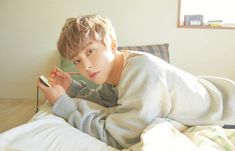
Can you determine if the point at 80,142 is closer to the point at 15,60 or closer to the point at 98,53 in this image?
the point at 98,53

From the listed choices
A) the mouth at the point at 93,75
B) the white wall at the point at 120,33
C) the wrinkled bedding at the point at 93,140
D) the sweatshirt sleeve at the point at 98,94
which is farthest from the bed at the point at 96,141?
the white wall at the point at 120,33

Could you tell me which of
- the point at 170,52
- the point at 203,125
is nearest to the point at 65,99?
the point at 203,125

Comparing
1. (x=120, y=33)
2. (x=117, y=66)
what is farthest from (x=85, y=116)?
(x=120, y=33)

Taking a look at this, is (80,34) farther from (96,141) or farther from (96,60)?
(96,141)

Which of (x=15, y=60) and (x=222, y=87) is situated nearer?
(x=222, y=87)

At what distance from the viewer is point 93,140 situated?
0.78 metres

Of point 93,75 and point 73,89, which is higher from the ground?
point 93,75

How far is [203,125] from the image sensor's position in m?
0.91

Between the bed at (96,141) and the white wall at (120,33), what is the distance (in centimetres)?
158

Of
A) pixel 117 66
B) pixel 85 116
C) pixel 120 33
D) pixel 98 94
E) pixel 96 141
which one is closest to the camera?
pixel 96 141

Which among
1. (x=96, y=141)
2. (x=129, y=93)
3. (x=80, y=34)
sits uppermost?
(x=80, y=34)

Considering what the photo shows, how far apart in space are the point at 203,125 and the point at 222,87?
0.71 feet

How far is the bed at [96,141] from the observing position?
696mm

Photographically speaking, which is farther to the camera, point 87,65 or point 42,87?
point 42,87
